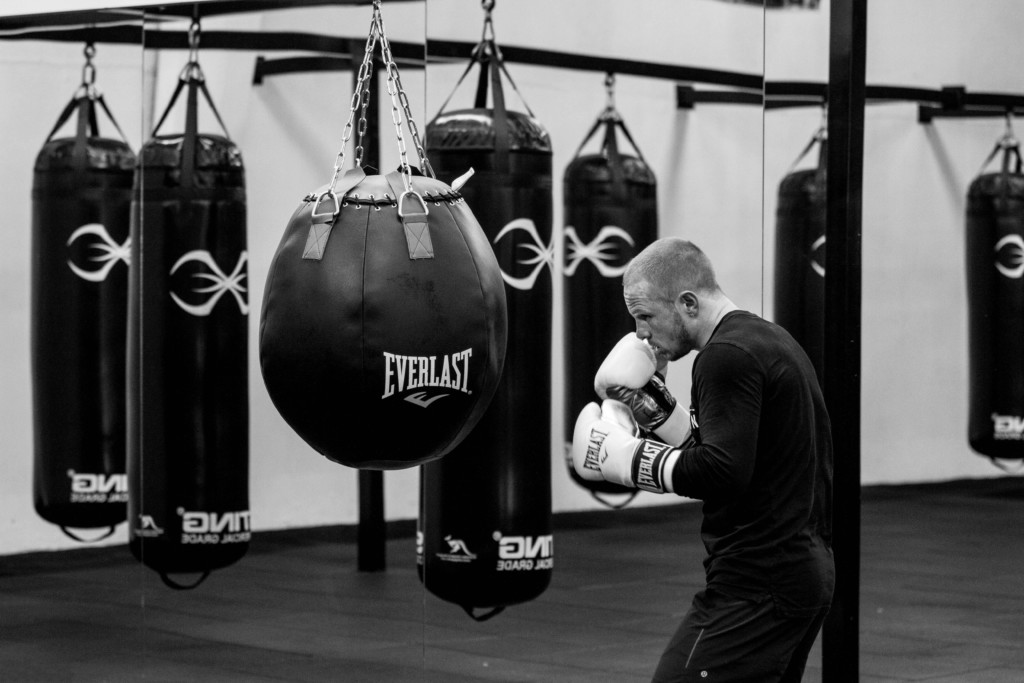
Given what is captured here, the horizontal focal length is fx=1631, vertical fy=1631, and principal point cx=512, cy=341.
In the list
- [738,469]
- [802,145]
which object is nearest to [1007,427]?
[802,145]

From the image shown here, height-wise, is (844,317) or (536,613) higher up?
(844,317)

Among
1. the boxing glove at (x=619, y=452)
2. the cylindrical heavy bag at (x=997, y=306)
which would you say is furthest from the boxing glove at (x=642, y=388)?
the cylindrical heavy bag at (x=997, y=306)

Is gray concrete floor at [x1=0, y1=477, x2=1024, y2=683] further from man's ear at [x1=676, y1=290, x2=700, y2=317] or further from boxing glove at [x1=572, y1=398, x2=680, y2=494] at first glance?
man's ear at [x1=676, y1=290, x2=700, y2=317]

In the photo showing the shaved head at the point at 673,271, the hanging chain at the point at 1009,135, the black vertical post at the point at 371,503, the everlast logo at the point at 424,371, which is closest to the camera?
the everlast logo at the point at 424,371

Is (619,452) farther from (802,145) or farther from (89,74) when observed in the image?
(89,74)

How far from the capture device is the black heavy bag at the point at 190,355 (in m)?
5.43

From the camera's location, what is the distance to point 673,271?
10.3 ft

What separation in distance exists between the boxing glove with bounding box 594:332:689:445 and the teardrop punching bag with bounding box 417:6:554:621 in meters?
1.32

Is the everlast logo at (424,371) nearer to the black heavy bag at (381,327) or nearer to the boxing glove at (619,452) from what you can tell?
the black heavy bag at (381,327)

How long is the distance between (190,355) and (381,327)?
2.83 m

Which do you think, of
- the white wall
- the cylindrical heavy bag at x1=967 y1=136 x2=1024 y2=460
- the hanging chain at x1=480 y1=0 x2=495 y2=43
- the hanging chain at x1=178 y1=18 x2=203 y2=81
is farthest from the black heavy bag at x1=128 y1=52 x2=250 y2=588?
the cylindrical heavy bag at x1=967 y1=136 x2=1024 y2=460

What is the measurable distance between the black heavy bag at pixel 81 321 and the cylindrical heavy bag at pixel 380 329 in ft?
10.3

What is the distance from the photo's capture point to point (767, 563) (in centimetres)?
306

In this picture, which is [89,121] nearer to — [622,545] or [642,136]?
[642,136]
